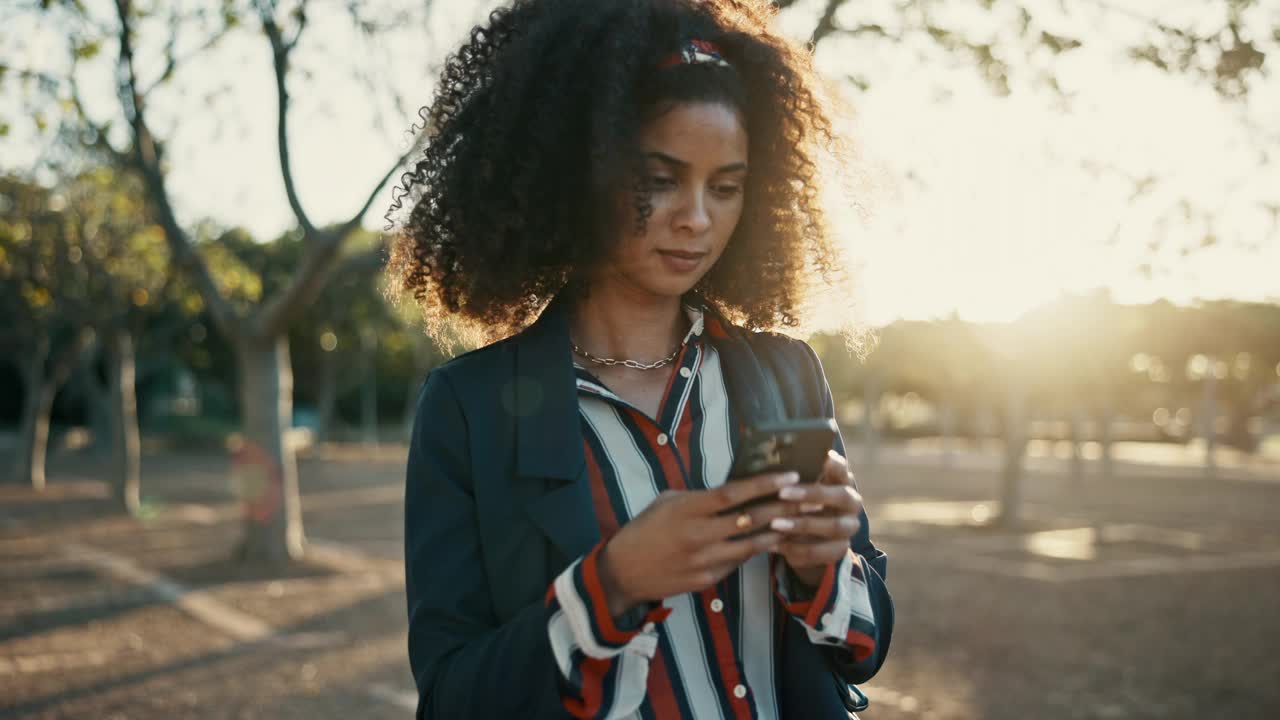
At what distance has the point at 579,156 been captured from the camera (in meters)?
1.97

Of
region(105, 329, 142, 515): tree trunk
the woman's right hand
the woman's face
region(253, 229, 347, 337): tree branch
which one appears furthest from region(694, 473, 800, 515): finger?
region(105, 329, 142, 515): tree trunk

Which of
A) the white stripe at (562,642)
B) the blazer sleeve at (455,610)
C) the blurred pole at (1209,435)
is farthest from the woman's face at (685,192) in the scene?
the blurred pole at (1209,435)

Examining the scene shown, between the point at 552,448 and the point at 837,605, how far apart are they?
469 millimetres

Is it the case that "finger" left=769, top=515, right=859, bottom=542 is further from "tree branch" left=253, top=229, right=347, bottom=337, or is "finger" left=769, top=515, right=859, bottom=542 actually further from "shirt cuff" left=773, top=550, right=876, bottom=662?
"tree branch" left=253, top=229, right=347, bottom=337

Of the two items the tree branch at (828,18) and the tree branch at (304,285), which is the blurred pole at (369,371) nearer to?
the tree branch at (304,285)

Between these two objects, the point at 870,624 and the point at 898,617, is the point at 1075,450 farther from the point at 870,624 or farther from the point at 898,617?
the point at 870,624

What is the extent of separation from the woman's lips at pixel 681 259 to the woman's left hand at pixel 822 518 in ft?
1.57

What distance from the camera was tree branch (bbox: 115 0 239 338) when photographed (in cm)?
1093

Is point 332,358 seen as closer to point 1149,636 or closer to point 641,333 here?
point 1149,636

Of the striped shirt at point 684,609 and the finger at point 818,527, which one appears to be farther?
the striped shirt at point 684,609

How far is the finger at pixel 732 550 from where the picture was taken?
1.33m

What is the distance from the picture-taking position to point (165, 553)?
13500 millimetres

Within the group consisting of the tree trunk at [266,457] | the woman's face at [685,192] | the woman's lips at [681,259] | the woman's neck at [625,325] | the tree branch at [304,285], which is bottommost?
the tree trunk at [266,457]

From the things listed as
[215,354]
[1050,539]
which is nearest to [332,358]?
[215,354]
